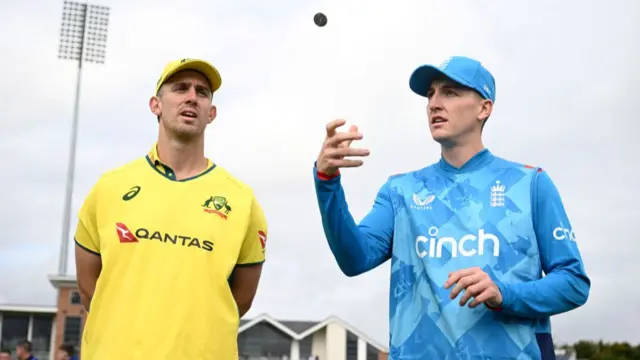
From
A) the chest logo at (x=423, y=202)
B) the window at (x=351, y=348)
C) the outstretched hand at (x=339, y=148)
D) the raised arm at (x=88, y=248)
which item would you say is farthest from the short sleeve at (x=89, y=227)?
the window at (x=351, y=348)

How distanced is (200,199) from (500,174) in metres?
1.59

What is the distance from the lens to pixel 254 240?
4551mm

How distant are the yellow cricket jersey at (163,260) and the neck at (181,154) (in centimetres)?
5

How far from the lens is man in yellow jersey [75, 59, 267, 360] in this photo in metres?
4.00

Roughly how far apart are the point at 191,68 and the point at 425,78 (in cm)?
132

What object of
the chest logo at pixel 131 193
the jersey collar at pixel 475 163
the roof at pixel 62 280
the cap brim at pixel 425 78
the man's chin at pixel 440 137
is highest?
the roof at pixel 62 280

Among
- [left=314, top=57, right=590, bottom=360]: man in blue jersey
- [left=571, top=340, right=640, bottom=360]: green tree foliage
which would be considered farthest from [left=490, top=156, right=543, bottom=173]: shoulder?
[left=571, top=340, right=640, bottom=360]: green tree foliage

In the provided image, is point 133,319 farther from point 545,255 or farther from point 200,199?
point 545,255

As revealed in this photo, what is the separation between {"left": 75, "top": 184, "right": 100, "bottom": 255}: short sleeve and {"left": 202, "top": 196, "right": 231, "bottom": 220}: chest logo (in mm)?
592

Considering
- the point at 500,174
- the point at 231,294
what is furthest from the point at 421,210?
the point at 231,294

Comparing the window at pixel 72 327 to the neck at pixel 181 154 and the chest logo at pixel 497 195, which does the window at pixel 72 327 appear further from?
the chest logo at pixel 497 195

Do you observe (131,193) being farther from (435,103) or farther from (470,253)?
(470,253)

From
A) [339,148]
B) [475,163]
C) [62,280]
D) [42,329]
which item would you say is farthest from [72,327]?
[339,148]

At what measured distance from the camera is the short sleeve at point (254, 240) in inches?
178
